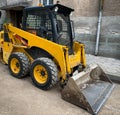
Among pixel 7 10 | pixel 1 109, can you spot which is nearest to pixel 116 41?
pixel 1 109

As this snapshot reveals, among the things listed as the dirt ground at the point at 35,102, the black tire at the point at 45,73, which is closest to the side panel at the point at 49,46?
the black tire at the point at 45,73

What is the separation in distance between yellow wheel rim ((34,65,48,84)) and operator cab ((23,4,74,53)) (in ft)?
2.42

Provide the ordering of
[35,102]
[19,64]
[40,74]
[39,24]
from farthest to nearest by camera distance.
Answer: [19,64]
[39,24]
[40,74]
[35,102]

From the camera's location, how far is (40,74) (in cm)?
396

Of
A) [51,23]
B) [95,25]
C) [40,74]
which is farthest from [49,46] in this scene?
[95,25]

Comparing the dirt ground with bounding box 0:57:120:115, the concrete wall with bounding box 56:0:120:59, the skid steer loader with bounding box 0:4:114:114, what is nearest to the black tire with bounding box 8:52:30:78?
the skid steer loader with bounding box 0:4:114:114

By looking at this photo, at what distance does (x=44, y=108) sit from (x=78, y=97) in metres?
0.68

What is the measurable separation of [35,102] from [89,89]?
4.10 feet

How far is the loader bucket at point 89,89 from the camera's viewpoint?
311 cm

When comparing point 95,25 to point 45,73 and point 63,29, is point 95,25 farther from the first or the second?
point 45,73

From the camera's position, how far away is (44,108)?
123 inches

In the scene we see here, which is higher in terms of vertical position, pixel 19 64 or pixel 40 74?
pixel 19 64

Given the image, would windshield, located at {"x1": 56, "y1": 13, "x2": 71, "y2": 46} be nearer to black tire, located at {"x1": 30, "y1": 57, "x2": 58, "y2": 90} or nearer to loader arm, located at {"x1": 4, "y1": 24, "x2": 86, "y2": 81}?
loader arm, located at {"x1": 4, "y1": 24, "x2": 86, "y2": 81}

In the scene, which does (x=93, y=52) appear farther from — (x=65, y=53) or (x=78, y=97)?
(x=78, y=97)
